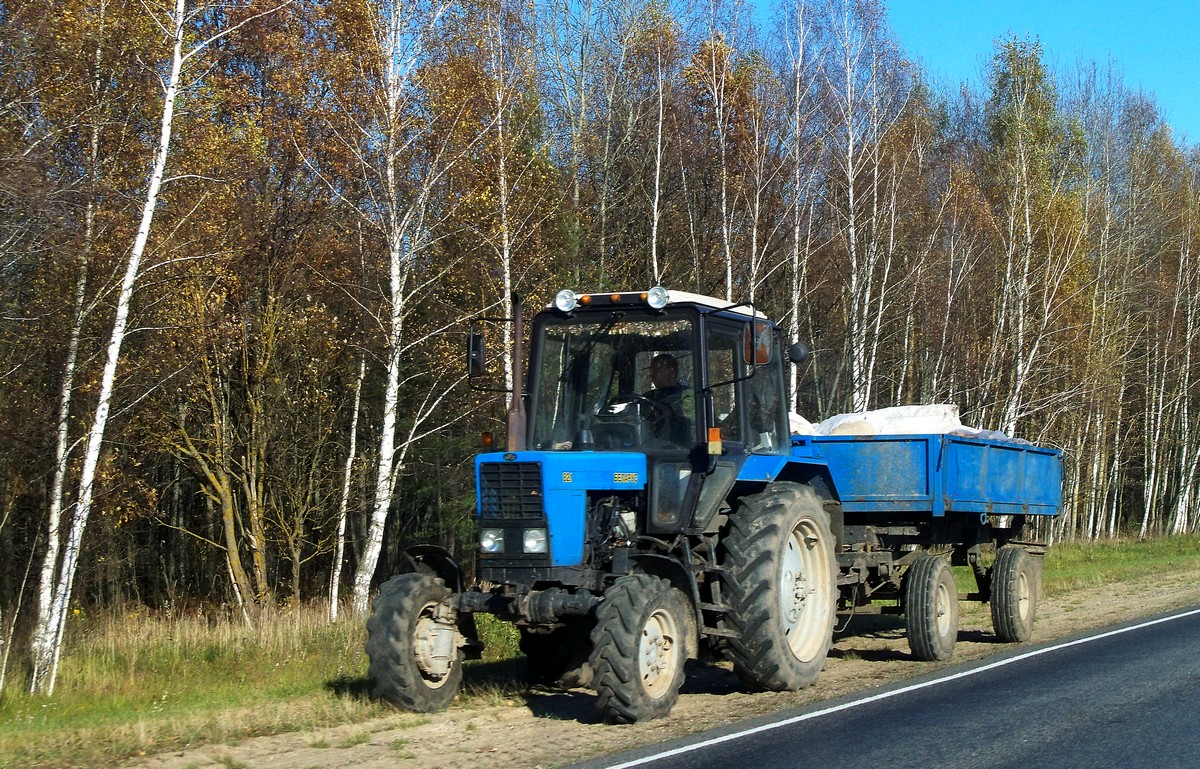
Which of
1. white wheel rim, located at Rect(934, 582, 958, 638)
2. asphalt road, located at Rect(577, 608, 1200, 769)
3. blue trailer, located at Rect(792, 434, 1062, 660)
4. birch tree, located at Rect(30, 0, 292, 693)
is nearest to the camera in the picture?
asphalt road, located at Rect(577, 608, 1200, 769)

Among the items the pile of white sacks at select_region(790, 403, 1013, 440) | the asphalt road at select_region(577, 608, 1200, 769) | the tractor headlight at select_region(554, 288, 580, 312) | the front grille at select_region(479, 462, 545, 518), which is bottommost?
the asphalt road at select_region(577, 608, 1200, 769)

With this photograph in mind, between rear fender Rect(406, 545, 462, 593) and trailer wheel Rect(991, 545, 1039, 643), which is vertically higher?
rear fender Rect(406, 545, 462, 593)

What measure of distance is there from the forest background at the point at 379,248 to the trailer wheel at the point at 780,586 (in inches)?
253

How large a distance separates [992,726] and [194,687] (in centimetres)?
643

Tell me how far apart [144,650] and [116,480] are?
6.55 metres

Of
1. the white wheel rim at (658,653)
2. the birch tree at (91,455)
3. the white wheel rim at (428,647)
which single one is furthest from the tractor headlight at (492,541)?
the birch tree at (91,455)

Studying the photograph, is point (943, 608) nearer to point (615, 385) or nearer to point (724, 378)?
point (724, 378)

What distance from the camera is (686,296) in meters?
9.22

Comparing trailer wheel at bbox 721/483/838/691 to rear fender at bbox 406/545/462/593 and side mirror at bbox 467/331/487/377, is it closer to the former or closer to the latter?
rear fender at bbox 406/545/462/593

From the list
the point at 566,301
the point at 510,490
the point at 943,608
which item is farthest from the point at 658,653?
the point at 943,608

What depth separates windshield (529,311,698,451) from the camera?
900 centimetres

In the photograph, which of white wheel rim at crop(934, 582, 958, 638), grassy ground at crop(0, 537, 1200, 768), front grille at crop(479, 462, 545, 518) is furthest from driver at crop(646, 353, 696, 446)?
white wheel rim at crop(934, 582, 958, 638)

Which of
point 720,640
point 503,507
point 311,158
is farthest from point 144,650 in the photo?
point 311,158

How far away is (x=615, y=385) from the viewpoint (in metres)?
9.18
